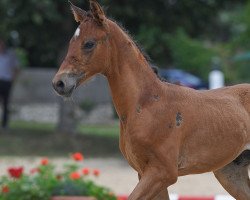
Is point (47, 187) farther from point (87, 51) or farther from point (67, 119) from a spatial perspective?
point (67, 119)

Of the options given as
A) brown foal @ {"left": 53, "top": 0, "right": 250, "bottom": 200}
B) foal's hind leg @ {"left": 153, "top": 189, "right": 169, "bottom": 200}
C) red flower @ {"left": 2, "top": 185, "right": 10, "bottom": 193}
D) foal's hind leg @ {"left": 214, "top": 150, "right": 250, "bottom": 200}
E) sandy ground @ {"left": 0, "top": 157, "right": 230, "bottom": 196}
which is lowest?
sandy ground @ {"left": 0, "top": 157, "right": 230, "bottom": 196}

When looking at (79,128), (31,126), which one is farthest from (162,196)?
(31,126)

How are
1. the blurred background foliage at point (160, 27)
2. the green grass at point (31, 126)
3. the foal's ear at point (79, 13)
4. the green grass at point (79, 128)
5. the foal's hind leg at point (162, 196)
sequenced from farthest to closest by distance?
1. the green grass at point (31, 126)
2. the green grass at point (79, 128)
3. the blurred background foliage at point (160, 27)
4. the foal's hind leg at point (162, 196)
5. the foal's ear at point (79, 13)

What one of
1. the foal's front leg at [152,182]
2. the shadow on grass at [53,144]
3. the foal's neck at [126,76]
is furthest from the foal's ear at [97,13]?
the shadow on grass at [53,144]

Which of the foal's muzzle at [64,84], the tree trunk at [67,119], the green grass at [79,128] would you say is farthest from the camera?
the green grass at [79,128]

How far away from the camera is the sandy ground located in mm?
10859

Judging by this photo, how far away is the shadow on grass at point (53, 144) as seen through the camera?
591 inches

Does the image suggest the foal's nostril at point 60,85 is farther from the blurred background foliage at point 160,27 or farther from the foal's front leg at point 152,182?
the blurred background foliage at point 160,27

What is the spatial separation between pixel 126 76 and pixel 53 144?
10129 millimetres

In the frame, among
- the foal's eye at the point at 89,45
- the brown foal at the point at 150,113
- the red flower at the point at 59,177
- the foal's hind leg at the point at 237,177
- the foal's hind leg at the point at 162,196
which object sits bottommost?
the red flower at the point at 59,177

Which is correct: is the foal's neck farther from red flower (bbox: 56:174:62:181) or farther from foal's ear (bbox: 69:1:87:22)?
red flower (bbox: 56:174:62:181)

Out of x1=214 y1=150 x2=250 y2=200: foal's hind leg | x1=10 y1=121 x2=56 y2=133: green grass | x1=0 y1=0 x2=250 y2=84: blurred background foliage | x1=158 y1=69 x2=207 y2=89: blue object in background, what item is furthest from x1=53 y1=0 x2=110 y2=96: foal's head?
x1=10 y1=121 x2=56 y2=133: green grass

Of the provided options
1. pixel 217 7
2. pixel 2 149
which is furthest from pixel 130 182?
pixel 217 7

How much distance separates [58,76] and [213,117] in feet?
4.29
